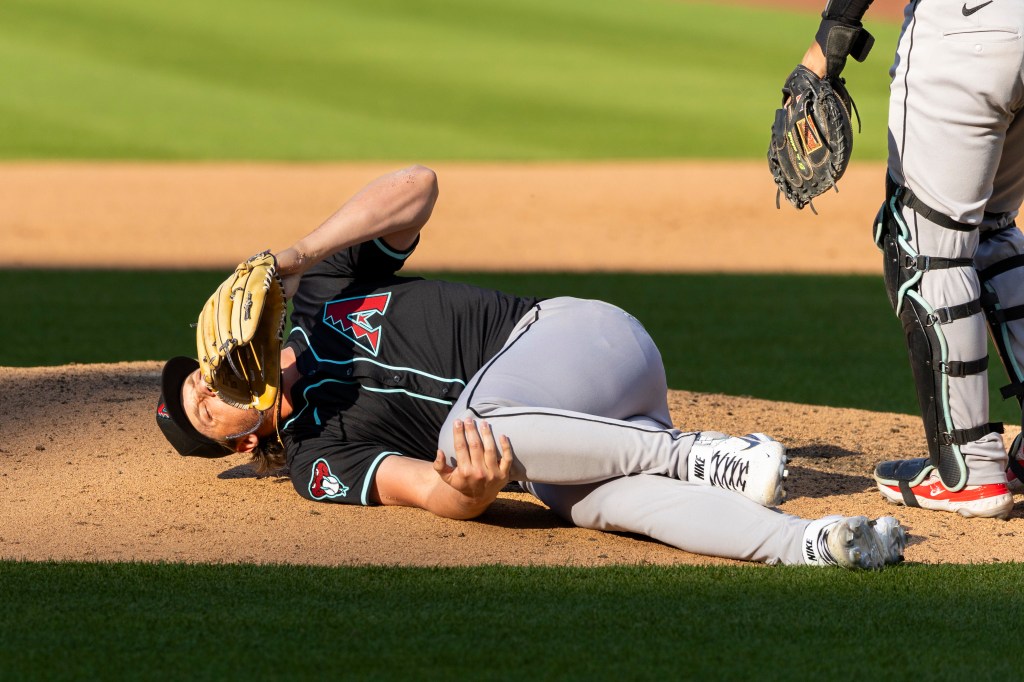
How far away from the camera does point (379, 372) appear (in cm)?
414

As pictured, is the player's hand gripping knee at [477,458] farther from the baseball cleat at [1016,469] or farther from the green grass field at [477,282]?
the baseball cleat at [1016,469]

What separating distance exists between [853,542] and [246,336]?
181 centimetres

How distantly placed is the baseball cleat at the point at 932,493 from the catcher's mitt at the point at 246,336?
77.4 inches

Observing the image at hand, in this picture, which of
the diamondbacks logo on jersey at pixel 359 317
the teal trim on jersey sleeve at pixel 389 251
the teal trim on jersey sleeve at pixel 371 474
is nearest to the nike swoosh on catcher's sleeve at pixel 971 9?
the teal trim on jersey sleeve at pixel 389 251

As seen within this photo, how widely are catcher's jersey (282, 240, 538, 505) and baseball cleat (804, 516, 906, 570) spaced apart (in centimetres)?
119

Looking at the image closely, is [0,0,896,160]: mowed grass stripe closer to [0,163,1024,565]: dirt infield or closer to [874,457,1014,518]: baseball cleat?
[0,163,1024,565]: dirt infield

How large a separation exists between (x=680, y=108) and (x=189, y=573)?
67.0 feet

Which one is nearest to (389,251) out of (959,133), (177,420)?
(177,420)

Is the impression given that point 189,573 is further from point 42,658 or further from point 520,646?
point 520,646

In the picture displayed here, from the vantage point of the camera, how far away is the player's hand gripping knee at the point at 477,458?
3.56m

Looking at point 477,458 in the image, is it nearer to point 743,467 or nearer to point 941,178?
point 743,467

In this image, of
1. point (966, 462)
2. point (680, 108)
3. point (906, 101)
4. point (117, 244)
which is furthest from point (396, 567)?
point (680, 108)

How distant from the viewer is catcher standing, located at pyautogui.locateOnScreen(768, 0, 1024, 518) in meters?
3.96

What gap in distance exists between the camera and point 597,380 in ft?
12.7
